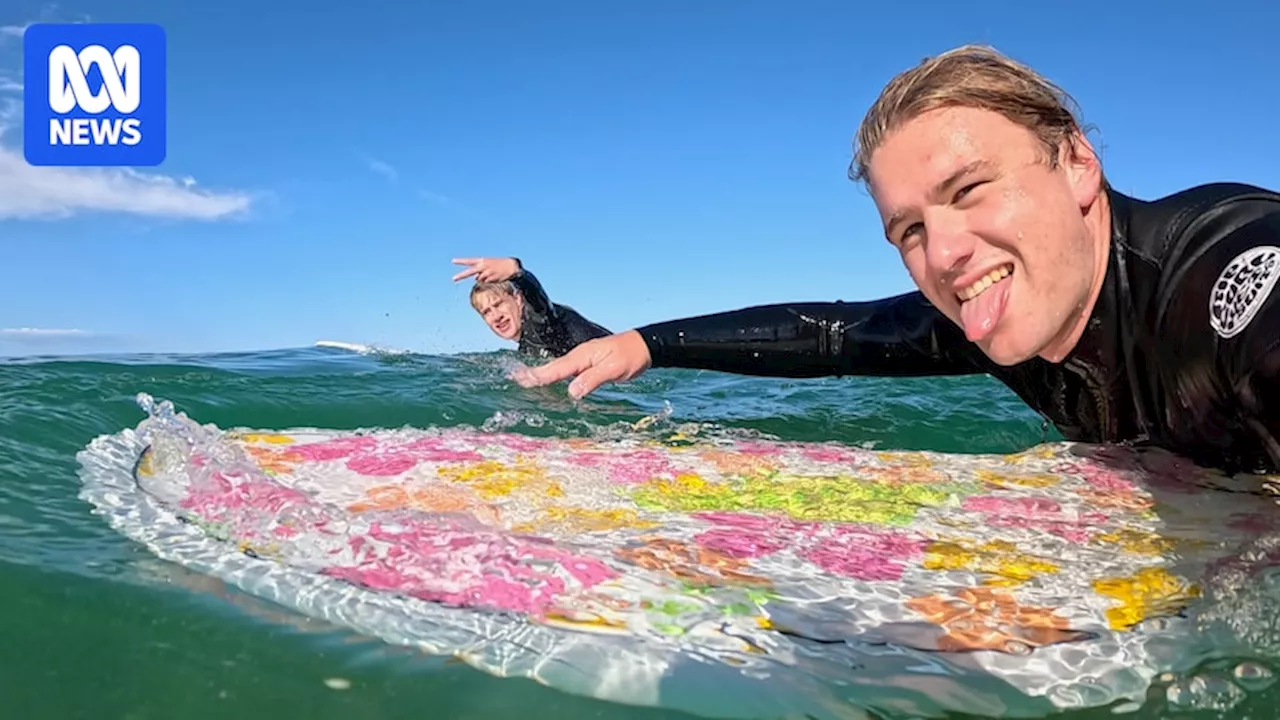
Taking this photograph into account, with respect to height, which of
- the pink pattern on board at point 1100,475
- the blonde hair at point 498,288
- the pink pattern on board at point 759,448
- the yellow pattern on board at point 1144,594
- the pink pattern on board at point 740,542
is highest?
the blonde hair at point 498,288

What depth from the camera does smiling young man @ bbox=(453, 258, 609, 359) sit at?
27.7ft

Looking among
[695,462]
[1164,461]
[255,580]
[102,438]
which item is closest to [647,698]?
[255,580]

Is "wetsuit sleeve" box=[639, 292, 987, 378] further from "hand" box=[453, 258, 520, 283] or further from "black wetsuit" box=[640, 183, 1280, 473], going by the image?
"hand" box=[453, 258, 520, 283]

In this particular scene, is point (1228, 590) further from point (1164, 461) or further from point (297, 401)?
point (297, 401)

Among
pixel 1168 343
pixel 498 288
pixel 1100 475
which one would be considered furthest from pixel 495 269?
pixel 1168 343

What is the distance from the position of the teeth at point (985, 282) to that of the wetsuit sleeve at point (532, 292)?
6.04m

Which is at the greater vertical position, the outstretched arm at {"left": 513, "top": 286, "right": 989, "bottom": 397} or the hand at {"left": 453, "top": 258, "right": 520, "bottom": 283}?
the hand at {"left": 453, "top": 258, "right": 520, "bottom": 283}

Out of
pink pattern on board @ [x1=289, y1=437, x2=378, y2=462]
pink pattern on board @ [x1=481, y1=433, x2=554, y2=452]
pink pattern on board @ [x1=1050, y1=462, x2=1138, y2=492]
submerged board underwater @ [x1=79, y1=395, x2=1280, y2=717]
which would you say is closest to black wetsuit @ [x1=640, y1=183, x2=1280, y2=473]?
pink pattern on board @ [x1=1050, y1=462, x2=1138, y2=492]

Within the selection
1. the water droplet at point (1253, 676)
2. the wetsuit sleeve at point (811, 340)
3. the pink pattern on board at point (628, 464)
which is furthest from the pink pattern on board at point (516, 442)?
the water droplet at point (1253, 676)

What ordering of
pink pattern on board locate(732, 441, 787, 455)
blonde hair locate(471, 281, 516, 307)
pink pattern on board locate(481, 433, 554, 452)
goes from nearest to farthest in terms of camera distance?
pink pattern on board locate(481, 433, 554, 452)
pink pattern on board locate(732, 441, 787, 455)
blonde hair locate(471, 281, 516, 307)

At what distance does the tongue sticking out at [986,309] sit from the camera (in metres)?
2.61

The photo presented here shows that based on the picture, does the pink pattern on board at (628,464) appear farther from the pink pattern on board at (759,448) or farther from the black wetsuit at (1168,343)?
the black wetsuit at (1168,343)

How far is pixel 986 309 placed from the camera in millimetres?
2635

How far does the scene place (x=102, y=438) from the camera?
3.56 m
